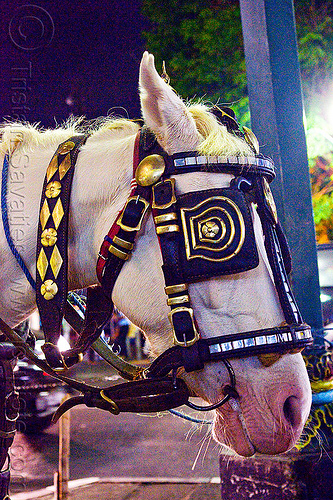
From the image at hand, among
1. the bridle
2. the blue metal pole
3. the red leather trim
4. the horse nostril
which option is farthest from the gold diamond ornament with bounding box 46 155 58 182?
the blue metal pole

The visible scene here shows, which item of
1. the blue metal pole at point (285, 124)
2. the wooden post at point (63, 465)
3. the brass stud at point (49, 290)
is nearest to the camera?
the brass stud at point (49, 290)

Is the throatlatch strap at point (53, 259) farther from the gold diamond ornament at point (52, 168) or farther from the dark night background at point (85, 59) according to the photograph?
the dark night background at point (85, 59)

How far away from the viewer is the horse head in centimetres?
144

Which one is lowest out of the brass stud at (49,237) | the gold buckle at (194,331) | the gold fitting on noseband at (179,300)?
the gold buckle at (194,331)

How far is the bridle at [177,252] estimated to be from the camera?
145 cm

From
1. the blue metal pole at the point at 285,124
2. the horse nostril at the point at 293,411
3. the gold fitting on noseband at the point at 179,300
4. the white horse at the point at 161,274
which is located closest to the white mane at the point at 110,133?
the white horse at the point at 161,274

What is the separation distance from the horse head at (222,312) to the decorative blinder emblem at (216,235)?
4 centimetres

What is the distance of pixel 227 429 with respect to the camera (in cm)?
152

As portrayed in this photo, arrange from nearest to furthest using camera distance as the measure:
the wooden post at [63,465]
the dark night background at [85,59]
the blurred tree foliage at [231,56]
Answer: the wooden post at [63,465], the dark night background at [85,59], the blurred tree foliage at [231,56]

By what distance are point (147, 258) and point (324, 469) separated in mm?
A: 1815

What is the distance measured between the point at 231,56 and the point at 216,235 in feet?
36.3

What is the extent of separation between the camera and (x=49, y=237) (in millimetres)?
1669

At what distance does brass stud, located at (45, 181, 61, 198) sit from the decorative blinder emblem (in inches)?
19.0

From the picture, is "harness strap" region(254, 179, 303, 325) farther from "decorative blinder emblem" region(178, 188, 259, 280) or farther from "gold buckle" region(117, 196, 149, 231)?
"gold buckle" region(117, 196, 149, 231)
